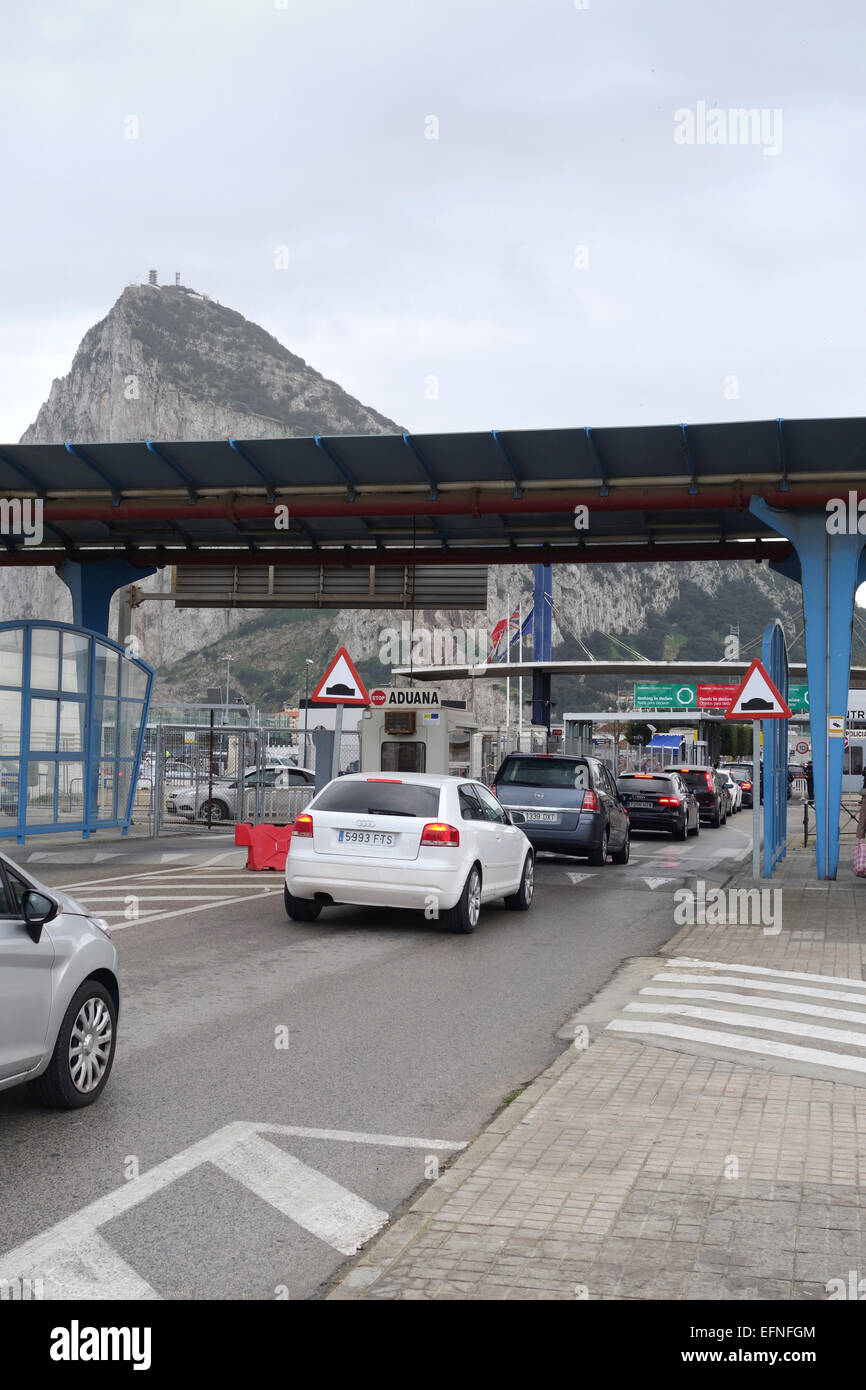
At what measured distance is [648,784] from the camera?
30.2m

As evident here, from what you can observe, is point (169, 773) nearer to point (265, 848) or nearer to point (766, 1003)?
point (265, 848)

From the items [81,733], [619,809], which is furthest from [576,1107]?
[81,733]

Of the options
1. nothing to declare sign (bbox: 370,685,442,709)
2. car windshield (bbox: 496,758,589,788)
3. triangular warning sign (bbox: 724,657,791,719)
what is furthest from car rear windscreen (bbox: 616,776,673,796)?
triangular warning sign (bbox: 724,657,791,719)

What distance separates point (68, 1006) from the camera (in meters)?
6.15

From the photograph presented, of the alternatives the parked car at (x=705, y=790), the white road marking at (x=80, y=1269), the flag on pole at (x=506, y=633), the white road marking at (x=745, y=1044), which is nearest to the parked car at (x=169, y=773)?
the parked car at (x=705, y=790)

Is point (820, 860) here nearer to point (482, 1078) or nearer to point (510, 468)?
point (510, 468)

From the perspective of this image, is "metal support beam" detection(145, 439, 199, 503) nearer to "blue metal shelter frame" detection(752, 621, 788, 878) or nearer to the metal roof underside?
the metal roof underside

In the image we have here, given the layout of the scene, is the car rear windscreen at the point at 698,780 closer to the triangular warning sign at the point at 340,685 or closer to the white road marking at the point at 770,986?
the triangular warning sign at the point at 340,685

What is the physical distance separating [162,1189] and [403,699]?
62.9 feet

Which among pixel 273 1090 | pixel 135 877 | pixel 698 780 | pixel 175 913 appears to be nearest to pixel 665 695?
pixel 698 780

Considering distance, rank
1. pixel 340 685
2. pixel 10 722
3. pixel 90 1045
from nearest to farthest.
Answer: pixel 90 1045, pixel 340 685, pixel 10 722

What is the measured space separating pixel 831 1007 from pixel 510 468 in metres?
10.8

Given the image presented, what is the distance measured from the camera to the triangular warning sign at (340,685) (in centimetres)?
1759

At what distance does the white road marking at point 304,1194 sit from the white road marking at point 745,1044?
3.25m
